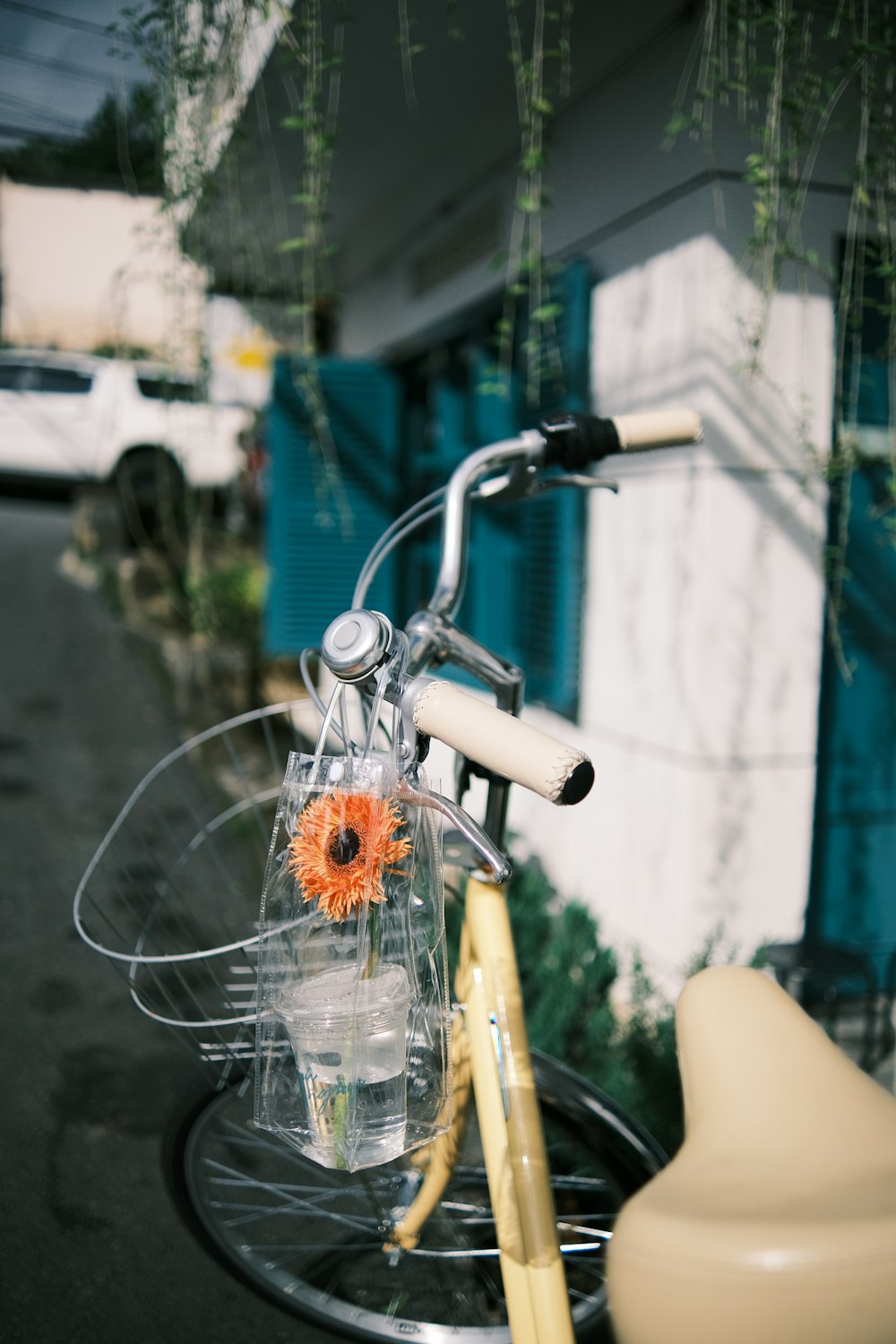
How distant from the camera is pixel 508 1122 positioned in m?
1.50

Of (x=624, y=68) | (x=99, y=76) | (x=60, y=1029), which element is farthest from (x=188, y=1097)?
(x=624, y=68)

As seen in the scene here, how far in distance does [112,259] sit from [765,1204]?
431 inches

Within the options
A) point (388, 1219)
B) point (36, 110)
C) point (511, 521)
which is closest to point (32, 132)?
point (36, 110)

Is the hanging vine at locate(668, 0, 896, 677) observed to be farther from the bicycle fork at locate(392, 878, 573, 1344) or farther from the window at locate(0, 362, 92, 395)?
the window at locate(0, 362, 92, 395)

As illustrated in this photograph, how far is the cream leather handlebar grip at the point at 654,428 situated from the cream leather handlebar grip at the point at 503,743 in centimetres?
67

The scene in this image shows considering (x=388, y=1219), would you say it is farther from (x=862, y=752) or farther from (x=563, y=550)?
(x=563, y=550)

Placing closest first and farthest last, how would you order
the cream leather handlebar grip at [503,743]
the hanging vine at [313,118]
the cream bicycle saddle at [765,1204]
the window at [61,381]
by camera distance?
the cream bicycle saddle at [765,1204], the cream leather handlebar grip at [503,743], the hanging vine at [313,118], the window at [61,381]

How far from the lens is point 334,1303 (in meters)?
1.91

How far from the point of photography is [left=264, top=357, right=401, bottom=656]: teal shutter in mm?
5086

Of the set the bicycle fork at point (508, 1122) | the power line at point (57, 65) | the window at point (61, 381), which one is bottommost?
the bicycle fork at point (508, 1122)

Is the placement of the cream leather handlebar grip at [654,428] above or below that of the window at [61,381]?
below

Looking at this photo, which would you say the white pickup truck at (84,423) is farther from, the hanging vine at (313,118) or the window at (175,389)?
the hanging vine at (313,118)

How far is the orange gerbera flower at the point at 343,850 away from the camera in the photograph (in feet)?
3.91

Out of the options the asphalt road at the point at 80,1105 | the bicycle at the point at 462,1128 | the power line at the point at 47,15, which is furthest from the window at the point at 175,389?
the asphalt road at the point at 80,1105
